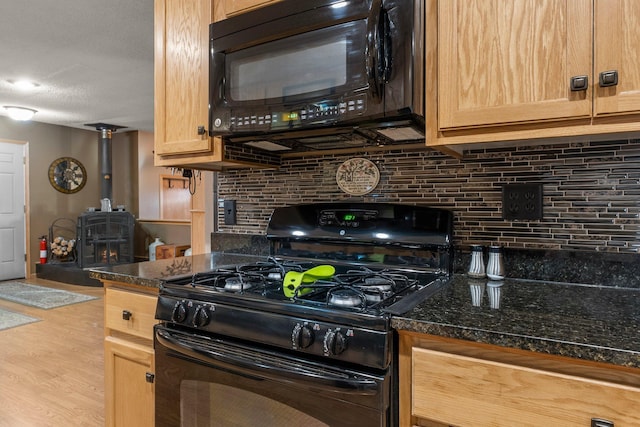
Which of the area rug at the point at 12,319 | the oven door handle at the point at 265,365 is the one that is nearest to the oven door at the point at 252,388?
the oven door handle at the point at 265,365

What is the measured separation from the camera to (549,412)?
30.5 inches

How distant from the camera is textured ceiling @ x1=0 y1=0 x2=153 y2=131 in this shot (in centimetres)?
262

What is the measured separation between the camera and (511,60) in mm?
1083

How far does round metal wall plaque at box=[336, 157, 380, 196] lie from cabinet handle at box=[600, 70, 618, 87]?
81 cm

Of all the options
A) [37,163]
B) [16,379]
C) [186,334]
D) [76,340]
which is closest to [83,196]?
[37,163]

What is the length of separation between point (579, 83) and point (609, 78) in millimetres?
60

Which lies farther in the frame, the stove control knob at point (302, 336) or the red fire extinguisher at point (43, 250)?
the red fire extinguisher at point (43, 250)

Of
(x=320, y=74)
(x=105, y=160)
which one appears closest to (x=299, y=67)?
(x=320, y=74)

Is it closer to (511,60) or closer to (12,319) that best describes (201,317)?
(511,60)

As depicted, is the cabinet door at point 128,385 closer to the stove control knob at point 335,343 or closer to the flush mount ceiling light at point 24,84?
the stove control knob at point 335,343

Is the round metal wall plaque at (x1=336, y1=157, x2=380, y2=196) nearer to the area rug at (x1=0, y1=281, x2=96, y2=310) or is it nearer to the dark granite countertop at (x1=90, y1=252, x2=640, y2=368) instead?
the dark granite countertop at (x1=90, y1=252, x2=640, y2=368)

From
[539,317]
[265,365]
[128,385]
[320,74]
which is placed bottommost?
[128,385]

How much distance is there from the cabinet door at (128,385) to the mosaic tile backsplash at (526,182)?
35.7 inches

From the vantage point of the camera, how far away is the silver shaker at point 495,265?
1333 millimetres
